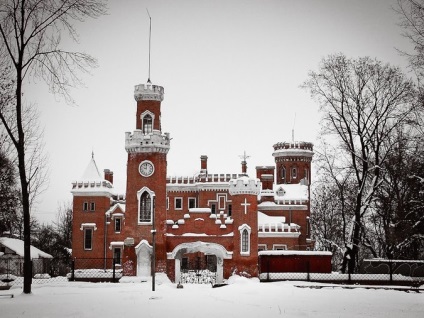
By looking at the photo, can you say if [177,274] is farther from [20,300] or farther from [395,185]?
[20,300]

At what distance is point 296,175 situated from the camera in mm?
62219

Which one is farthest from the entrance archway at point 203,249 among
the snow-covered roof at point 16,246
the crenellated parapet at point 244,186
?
the snow-covered roof at point 16,246

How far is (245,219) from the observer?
3644cm

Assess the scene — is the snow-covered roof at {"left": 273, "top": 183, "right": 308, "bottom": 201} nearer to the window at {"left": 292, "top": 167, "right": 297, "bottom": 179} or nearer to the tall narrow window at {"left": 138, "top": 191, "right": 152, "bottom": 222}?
the window at {"left": 292, "top": 167, "right": 297, "bottom": 179}

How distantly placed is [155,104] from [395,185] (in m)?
16.3

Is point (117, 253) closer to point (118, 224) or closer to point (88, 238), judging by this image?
point (118, 224)

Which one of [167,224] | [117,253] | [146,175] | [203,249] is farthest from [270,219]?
[146,175]

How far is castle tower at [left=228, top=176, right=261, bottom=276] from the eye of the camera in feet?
118

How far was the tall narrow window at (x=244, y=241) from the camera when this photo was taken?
118ft

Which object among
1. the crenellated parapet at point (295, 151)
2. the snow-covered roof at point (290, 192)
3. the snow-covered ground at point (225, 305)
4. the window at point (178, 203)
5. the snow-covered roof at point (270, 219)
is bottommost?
the snow-covered ground at point (225, 305)

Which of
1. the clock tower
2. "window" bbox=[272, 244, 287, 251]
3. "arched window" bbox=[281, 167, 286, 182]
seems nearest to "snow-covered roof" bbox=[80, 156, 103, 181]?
the clock tower

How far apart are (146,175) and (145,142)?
2.15 meters

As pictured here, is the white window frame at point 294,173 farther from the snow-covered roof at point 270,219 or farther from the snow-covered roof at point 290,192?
the snow-covered roof at point 270,219

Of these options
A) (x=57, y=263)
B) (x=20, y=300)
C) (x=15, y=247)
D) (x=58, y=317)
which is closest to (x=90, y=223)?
(x=15, y=247)
